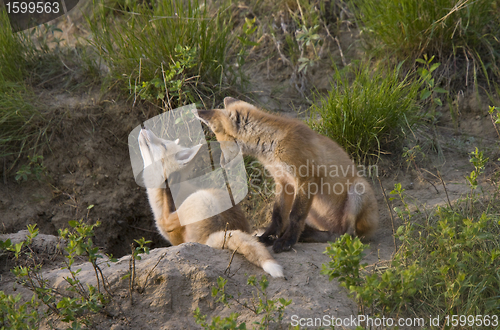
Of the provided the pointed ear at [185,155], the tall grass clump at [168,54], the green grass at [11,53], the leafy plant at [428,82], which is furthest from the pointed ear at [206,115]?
the green grass at [11,53]

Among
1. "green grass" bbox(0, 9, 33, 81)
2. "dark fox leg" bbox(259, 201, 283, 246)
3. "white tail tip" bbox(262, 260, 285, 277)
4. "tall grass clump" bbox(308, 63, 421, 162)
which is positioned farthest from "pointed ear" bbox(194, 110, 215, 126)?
"green grass" bbox(0, 9, 33, 81)

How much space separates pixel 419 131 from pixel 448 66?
0.97m

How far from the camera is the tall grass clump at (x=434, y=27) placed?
475 centimetres

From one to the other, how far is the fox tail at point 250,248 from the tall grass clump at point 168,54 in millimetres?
1945

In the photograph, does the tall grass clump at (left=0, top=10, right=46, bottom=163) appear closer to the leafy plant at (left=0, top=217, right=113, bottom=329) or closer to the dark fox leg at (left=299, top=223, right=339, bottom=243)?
the leafy plant at (left=0, top=217, right=113, bottom=329)

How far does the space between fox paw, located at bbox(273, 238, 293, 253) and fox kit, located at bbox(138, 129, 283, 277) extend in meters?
0.25

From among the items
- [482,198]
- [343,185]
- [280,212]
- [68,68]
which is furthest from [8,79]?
[482,198]

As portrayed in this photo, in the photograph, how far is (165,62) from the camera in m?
4.68

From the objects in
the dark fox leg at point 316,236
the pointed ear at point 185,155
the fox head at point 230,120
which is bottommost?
the dark fox leg at point 316,236

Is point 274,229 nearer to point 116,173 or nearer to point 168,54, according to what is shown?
point 116,173

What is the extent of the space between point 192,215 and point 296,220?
0.87m

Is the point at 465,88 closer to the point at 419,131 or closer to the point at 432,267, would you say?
the point at 419,131

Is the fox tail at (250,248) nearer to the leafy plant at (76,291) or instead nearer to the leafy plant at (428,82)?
the leafy plant at (76,291)

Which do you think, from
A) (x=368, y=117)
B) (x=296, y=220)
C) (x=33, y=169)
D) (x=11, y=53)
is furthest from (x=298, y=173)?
(x=11, y=53)
